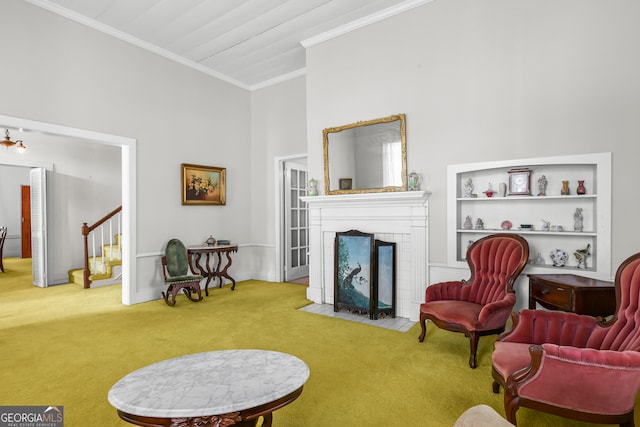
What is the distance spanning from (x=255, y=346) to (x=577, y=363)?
8.46ft

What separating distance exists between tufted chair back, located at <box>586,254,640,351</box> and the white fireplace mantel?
198 centimetres

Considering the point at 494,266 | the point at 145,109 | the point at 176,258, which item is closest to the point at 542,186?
the point at 494,266

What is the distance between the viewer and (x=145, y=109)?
17.2 feet

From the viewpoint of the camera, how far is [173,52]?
5555 millimetres

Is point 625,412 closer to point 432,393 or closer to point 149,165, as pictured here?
point 432,393

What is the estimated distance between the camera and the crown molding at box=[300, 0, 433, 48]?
427cm

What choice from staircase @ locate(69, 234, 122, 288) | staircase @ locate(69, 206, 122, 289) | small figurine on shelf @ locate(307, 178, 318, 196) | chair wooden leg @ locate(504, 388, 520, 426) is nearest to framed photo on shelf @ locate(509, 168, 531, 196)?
chair wooden leg @ locate(504, 388, 520, 426)

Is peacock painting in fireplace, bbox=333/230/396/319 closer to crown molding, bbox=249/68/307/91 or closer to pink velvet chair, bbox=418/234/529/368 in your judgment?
pink velvet chair, bbox=418/234/529/368

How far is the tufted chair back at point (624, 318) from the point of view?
217cm

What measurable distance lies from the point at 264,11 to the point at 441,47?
2236mm

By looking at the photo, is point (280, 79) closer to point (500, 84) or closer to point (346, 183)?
point (346, 183)

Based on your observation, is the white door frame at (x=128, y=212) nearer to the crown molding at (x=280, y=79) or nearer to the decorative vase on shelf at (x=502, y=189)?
the crown molding at (x=280, y=79)

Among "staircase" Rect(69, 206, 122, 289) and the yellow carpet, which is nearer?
the yellow carpet

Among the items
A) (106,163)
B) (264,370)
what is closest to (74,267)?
(106,163)
